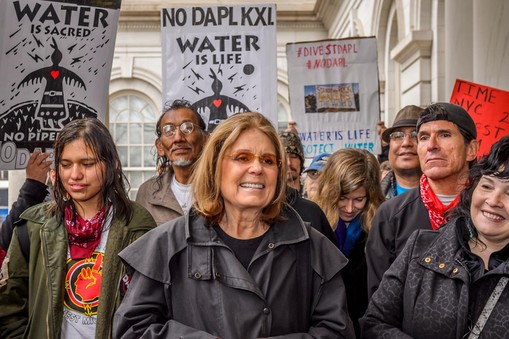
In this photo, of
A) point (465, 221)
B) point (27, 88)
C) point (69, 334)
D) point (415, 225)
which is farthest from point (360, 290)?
point (27, 88)

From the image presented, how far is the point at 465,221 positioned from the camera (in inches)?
94.6

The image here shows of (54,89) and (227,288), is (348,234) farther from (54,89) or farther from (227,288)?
(54,89)

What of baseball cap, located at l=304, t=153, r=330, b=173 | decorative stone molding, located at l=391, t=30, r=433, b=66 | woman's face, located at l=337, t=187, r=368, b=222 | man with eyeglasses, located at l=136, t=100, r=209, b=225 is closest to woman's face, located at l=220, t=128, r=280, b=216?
man with eyeglasses, located at l=136, t=100, r=209, b=225

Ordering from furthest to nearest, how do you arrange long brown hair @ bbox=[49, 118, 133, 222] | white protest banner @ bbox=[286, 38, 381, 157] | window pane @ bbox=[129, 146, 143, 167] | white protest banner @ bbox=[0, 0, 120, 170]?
1. window pane @ bbox=[129, 146, 143, 167]
2. white protest banner @ bbox=[286, 38, 381, 157]
3. white protest banner @ bbox=[0, 0, 120, 170]
4. long brown hair @ bbox=[49, 118, 133, 222]

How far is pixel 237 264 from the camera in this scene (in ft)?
7.13

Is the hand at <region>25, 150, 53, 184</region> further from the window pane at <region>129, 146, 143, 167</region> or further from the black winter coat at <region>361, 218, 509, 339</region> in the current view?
the window pane at <region>129, 146, 143, 167</region>

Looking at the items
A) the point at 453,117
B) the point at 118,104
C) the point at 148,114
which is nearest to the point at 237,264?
the point at 453,117

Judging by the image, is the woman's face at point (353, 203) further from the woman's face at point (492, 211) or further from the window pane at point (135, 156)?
the window pane at point (135, 156)

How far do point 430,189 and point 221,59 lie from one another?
2.65m

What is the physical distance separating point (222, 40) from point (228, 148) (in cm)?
316

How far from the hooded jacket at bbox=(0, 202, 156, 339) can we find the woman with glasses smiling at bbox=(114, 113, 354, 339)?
1.43 feet

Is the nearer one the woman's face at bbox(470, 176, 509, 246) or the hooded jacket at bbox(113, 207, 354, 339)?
the hooded jacket at bbox(113, 207, 354, 339)

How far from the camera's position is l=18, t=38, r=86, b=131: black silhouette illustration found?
4.35 metres

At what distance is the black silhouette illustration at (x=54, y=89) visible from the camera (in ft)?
14.3
